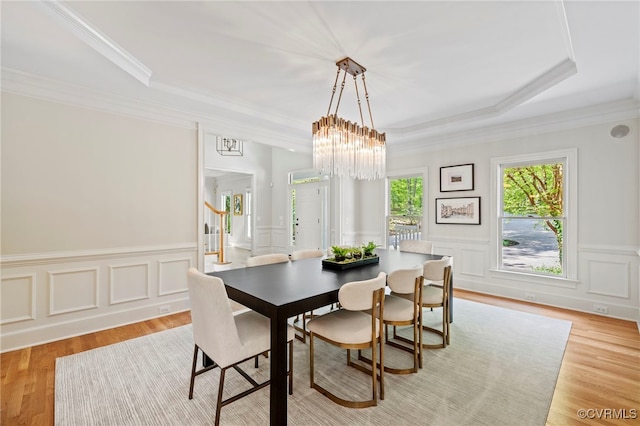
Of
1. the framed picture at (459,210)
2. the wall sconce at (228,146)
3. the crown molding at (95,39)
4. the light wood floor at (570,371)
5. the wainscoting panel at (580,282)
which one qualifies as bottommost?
the light wood floor at (570,371)

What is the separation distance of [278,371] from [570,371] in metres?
2.41

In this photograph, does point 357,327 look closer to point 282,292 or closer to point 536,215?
point 282,292

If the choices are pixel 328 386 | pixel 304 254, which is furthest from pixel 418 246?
pixel 328 386

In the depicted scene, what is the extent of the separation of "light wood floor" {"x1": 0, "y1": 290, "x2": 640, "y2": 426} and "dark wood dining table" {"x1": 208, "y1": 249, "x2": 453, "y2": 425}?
137 centimetres

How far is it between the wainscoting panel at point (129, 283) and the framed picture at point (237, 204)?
6176 mm

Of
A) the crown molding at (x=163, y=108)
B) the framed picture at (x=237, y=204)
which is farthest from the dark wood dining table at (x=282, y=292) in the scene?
the framed picture at (x=237, y=204)

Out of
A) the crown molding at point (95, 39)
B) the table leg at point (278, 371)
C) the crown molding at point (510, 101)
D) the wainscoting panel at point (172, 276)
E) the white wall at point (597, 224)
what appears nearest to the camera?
the table leg at point (278, 371)

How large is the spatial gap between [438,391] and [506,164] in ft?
12.0

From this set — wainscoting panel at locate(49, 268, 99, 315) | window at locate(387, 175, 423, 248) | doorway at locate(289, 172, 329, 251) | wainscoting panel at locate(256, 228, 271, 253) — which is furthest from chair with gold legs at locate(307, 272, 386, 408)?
wainscoting panel at locate(256, 228, 271, 253)

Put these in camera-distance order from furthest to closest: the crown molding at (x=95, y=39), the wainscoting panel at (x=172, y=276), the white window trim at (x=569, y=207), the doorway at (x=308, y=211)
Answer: the doorway at (x=308, y=211) < the white window trim at (x=569, y=207) < the wainscoting panel at (x=172, y=276) < the crown molding at (x=95, y=39)

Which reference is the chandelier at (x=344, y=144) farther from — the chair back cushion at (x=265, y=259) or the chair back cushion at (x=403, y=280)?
the chair back cushion at (x=403, y=280)

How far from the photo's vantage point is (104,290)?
3.29 m

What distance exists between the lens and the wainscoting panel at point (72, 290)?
3.00 meters

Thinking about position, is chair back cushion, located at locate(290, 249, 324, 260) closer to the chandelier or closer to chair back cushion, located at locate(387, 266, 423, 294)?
the chandelier
